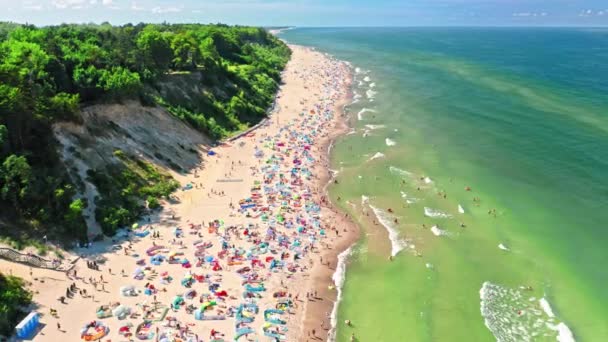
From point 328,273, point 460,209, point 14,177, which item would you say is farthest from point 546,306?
point 14,177

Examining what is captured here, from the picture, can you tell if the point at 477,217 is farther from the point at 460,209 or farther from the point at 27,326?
the point at 27,326

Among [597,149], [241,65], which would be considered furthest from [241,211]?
[241,65]

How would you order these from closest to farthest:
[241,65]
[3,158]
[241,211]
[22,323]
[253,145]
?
[22,323]
[3,158]
[241,211]
[253,145]
[241,65]

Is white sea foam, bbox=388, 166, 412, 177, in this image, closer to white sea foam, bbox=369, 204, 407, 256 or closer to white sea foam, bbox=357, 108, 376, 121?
white sea foam, bbox=369, 204, 407, 256

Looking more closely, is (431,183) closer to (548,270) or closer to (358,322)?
(548,270)

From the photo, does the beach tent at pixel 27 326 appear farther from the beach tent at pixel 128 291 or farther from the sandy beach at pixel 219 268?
the beach tent at pixel 128 291

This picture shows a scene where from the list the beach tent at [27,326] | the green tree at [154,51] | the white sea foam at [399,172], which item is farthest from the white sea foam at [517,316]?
the green tree at [154,51]
